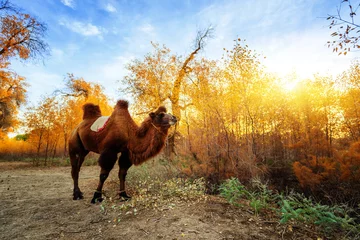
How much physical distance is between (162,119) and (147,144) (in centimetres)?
61

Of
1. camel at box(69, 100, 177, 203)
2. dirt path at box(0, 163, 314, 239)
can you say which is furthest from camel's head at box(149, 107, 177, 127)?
dirt path at box(0, 163, 314, 239)

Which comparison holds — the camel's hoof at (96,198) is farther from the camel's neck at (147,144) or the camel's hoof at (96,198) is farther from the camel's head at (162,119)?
the camel's head at (162,119)

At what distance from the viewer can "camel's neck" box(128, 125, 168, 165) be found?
427 cm

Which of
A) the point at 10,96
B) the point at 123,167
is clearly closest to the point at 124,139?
the point at 123,167

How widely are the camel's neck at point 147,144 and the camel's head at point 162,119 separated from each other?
4.6 inches

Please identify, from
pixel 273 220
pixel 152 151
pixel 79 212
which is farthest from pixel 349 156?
pixel 79 212

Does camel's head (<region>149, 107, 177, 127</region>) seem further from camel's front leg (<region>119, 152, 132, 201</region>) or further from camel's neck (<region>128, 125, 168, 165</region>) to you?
camel's front leg (<region>119, 152, 132, 201</region>)

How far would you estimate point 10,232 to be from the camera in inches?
131


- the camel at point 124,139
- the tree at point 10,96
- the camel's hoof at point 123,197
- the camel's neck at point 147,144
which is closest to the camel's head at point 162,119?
the camel at point 124,139

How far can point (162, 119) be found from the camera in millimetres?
4312

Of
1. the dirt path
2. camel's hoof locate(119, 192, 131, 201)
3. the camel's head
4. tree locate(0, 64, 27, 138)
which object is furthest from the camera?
tree locate(0, 64, 27, 138)

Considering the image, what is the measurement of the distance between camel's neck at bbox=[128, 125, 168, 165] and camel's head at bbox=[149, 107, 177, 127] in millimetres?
118

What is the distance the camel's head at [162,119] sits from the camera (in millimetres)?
4207

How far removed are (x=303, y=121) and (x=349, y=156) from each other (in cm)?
492
